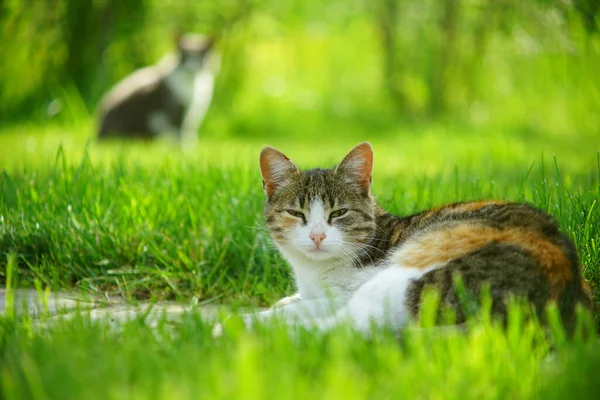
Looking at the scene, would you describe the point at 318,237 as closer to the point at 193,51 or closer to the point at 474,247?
the point at 474,247

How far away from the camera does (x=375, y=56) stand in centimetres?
1195

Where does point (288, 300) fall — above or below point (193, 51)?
below

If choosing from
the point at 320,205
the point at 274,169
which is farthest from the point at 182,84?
the point at 320,205

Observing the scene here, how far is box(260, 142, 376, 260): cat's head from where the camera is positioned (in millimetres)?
3188

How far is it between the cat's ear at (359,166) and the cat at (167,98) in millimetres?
6111

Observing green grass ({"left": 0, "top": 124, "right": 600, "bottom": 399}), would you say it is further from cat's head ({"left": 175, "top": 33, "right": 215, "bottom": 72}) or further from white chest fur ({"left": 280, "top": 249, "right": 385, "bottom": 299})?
cat's head ({"left": 175, "top": 33, "right": 215, "bottom": 72})

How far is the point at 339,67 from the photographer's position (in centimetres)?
1188

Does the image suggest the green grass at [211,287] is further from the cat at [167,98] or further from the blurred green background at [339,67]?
the blurred green background at [339,67]

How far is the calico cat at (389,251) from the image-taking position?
2.38m

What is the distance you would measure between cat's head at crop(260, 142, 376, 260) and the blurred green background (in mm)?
5946

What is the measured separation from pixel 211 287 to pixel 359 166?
90 centimetres

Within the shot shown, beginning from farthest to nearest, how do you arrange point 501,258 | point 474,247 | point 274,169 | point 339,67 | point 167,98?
point 339,67, point 167,98, point 274,169, point 474,247, point 501,258

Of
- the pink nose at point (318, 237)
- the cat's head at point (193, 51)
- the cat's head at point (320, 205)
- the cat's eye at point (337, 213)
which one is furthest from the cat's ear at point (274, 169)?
the cat's head at point (193, 51)

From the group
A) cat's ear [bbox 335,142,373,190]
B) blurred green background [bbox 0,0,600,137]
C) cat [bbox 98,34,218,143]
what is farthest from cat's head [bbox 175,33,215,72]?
cat's ear [bbox 335,142,373,190]
